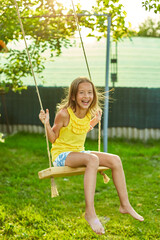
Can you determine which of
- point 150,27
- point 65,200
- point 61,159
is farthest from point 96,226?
point 150,27

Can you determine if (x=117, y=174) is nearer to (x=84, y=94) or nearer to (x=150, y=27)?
(x=84, y=94)

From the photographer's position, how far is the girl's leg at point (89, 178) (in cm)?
321

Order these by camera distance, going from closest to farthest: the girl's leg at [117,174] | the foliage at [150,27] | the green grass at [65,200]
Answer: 1. the girl's leg at [117,174]
2. the green grass at [65,200]
3. the foliage at [150,27]

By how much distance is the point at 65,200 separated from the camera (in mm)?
5816

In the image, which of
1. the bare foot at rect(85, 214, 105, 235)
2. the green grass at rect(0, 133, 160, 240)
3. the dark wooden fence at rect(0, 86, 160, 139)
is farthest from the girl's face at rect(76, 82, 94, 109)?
the dark wooden fence at rect(0, 86, 160, 139)

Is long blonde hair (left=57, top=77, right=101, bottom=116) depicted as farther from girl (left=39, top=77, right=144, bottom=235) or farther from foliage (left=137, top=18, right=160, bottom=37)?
foliage (left=137, top=18, right=160, bottom=37)

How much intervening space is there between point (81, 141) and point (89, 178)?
0.60 m

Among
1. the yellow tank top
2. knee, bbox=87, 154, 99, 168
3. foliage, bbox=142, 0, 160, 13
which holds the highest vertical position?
foliage, bbox=142, 0, 160, 13

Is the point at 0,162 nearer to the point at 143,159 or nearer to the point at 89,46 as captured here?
the point at 143,159

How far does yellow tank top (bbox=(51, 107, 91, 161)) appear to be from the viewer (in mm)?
3646

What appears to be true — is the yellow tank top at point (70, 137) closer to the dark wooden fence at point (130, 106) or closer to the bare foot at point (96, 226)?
the bare foot at point (96, 226)

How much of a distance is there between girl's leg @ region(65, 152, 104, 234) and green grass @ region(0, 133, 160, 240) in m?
1.33

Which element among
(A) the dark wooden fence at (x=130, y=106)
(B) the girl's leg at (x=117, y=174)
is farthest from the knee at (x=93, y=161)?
(A) the dark wooden fence at (x=130, y=106)

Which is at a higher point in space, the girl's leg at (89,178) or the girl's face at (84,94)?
the girl's face at (84,94)
